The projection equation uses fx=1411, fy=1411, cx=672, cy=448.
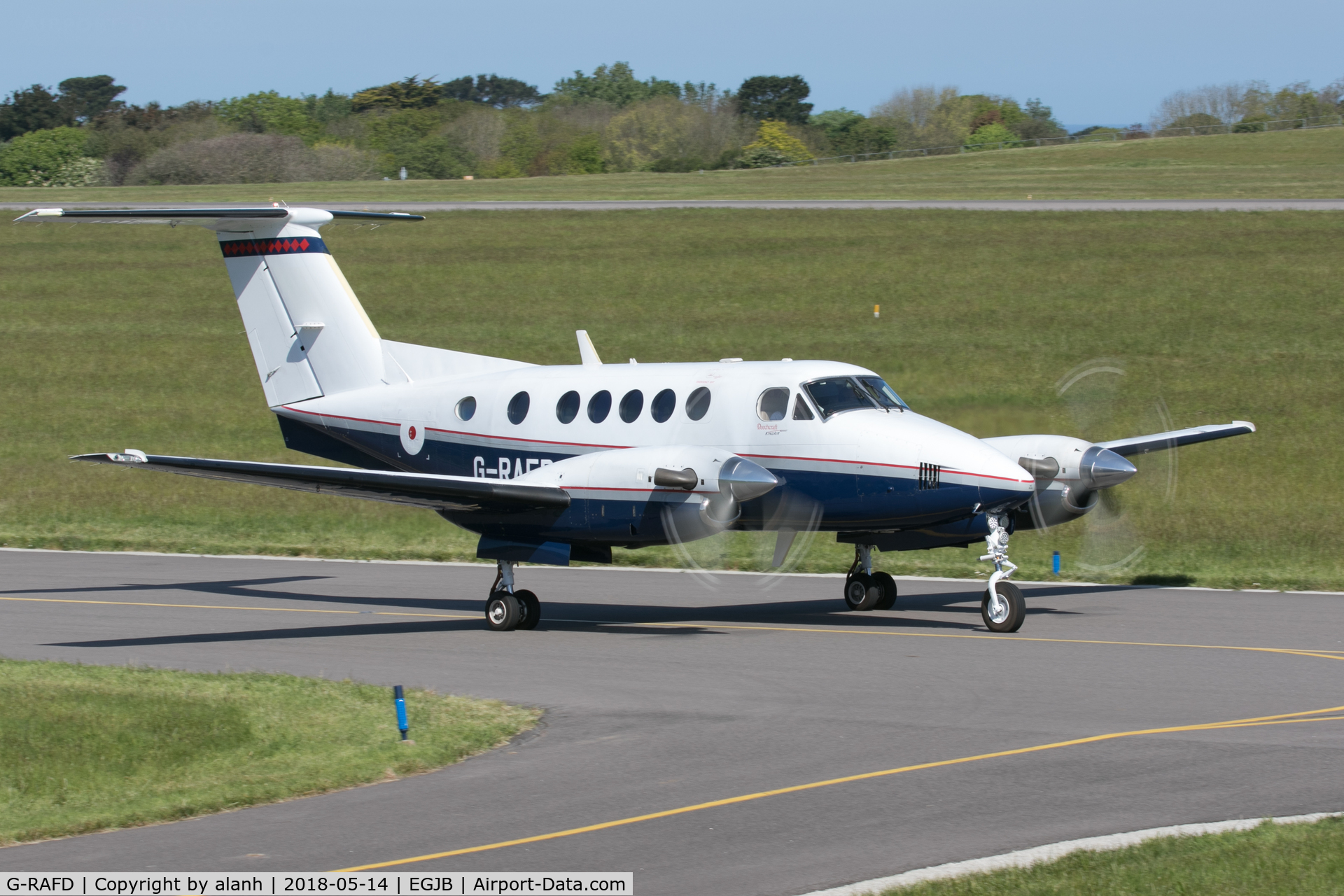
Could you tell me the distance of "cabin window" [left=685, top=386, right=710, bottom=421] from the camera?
17.2m

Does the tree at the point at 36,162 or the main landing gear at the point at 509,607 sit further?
the tree at the point at 36,162

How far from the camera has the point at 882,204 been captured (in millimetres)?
54031

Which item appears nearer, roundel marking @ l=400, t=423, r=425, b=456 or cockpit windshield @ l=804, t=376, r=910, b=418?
cockpit windshield @ l=804, t=376, r=910, b=418

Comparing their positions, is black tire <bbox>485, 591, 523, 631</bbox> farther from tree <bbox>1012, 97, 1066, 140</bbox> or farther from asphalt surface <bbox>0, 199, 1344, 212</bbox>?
tree <bbox>1012, 97, 1066, 140</bbox>

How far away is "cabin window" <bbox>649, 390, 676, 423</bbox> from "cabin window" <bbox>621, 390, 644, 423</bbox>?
183 millimetres

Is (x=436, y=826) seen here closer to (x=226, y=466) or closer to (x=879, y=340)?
(x=226, y=466)

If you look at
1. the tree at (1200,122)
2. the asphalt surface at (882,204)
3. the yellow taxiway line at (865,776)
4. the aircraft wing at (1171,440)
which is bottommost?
the yellow taxiway line at (865,776)

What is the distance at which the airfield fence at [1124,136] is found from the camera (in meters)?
92.9

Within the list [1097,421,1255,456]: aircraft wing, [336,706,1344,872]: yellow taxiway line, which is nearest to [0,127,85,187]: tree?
[1097,421,1255,456]: aircraft wing

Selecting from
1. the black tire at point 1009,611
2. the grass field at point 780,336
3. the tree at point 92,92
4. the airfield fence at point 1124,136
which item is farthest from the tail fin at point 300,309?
the tree at point 92,92

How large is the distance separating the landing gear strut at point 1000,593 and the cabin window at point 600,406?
16.4ft

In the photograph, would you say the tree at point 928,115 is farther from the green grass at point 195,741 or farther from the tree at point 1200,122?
the green grass at point 195,741

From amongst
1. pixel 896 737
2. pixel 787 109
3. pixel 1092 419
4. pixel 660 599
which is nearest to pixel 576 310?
pixel 1092 419

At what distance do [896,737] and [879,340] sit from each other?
26595mm
